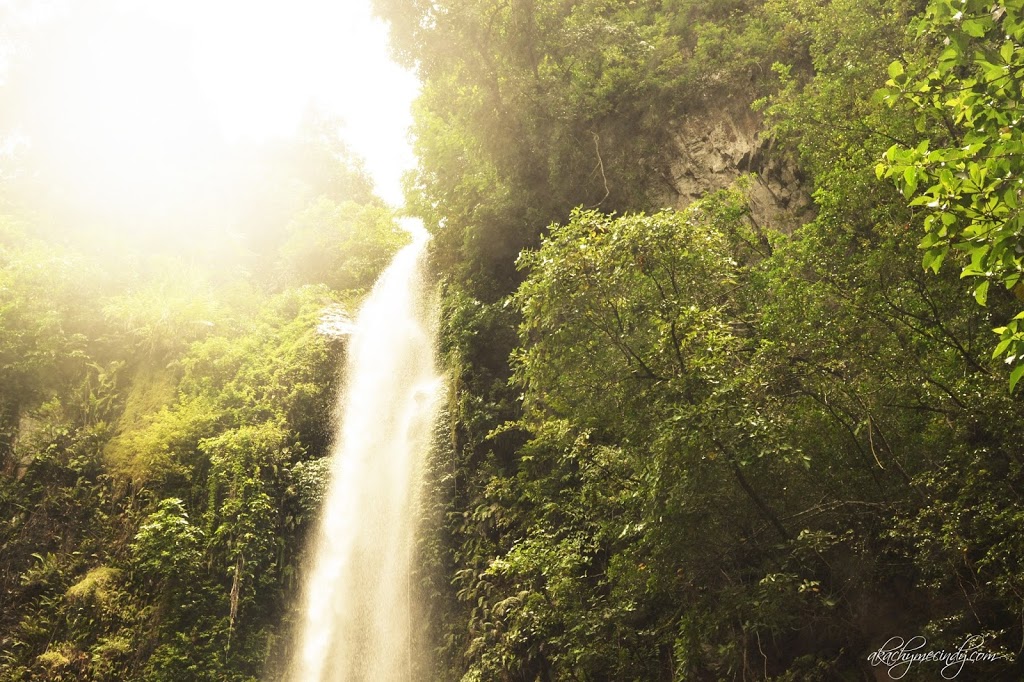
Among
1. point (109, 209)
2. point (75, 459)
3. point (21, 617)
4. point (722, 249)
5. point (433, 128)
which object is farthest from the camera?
point (109, 209)

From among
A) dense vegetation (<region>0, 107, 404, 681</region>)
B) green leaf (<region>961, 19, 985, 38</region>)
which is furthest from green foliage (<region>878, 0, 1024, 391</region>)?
dense vegetation (<region>0, 107, 404, 681</region>)

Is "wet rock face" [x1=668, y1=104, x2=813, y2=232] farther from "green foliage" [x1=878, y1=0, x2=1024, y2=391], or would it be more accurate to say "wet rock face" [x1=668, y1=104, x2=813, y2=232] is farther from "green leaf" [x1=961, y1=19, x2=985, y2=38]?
"green leaf" [x1=961, y1=19, x2=985, y2=38]

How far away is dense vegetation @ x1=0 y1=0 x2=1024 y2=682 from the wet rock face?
0.33ft

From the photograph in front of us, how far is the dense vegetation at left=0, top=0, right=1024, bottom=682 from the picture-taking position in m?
5.70

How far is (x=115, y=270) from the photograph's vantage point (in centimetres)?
1908

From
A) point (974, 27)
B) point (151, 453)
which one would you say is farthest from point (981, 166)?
point (151, 453)

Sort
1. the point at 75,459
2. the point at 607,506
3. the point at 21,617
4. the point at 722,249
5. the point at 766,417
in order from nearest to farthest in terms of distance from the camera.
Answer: the point at 766,417 < the point at 722,249 < the point at 607,506 < the point at 21,617 < the point at 75,459

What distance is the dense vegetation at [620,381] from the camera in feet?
18.7

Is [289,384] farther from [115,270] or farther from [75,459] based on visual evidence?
[115,270]

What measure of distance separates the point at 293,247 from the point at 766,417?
2036 centimetres

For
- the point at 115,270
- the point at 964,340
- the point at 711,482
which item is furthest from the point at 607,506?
the point at 115,270

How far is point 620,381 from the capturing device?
748 cm

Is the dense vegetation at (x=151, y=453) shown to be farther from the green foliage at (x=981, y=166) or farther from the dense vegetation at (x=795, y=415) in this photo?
the green foliage at (x=981, y=166)

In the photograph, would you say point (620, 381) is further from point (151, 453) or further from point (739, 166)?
Result: point (151, 453)
